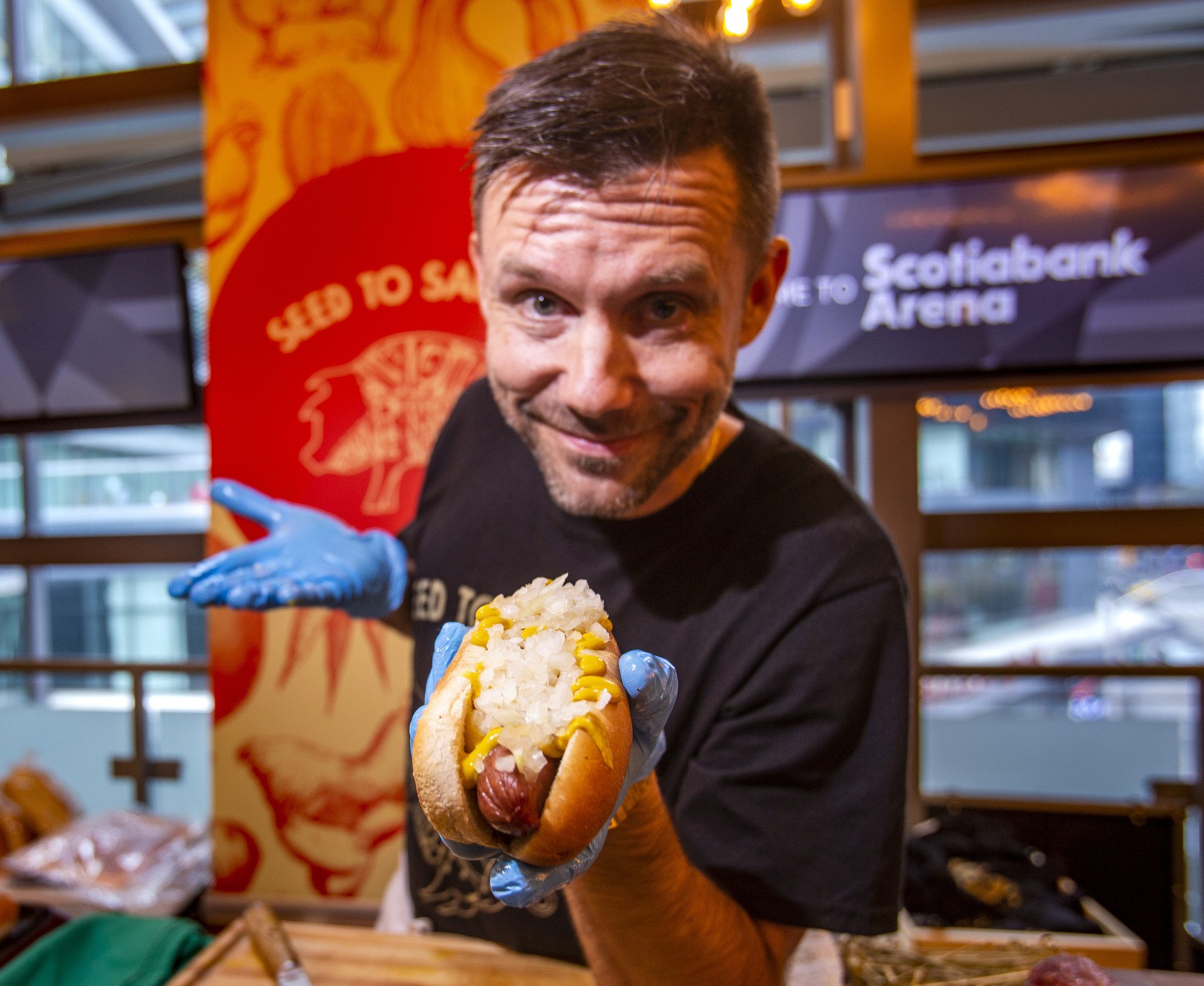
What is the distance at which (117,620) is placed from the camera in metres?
3.20

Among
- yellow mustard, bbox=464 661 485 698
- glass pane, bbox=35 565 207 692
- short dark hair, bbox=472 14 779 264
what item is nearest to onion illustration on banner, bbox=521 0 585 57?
short dark hair, bbox=472 14 779 264

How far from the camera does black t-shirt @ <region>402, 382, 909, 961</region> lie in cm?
101

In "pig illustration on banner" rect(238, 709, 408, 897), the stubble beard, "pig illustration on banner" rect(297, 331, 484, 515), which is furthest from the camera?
"pig illustration on banner" rect(238, 709, 408, 897)

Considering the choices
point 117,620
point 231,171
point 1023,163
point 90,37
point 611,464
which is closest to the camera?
point 611,464

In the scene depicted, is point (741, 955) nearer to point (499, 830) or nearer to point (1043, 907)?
point (499, 830)

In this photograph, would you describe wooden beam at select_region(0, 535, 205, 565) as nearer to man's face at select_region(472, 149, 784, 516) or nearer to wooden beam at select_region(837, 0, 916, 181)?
man's face at select_region(472, 149, 784, 516)

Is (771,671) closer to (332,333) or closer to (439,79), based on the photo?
(332,333)

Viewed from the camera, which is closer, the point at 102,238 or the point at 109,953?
the point at 109,953

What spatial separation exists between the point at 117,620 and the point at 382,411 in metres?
2.42

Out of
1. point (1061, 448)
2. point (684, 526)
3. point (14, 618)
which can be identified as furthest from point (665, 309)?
point (14, 618)

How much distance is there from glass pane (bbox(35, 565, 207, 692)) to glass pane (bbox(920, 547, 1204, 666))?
9.47 feet

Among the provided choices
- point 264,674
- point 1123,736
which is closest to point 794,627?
point 264,674

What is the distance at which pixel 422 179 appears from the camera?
1.47 meters

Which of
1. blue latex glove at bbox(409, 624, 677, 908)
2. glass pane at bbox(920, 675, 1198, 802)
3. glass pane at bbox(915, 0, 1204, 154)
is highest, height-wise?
glass pane at bbox(915, 0, 1204, 154)
